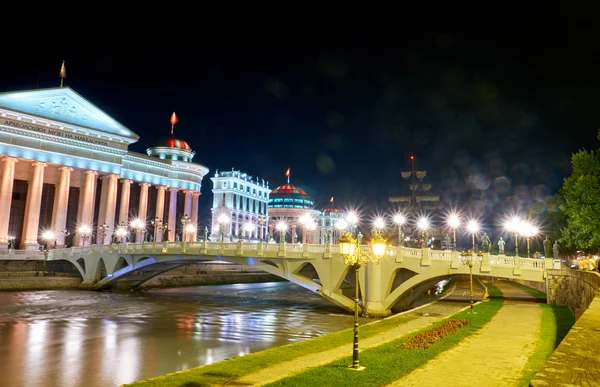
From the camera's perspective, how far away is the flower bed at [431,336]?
19172 mm

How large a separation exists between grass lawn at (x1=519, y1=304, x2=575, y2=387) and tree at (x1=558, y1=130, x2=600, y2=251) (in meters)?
10.3

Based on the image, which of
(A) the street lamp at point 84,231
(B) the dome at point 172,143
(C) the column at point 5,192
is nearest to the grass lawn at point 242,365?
(A) the street lamp at point 84,231

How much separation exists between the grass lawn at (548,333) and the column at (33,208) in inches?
2879

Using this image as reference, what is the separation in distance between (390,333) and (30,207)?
70255mm

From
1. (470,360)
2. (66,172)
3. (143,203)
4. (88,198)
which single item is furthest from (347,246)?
(143,203)

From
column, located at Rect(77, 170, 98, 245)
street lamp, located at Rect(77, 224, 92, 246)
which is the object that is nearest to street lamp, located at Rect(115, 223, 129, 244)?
street lamp, located at Rect(77, 224, 92, 246)

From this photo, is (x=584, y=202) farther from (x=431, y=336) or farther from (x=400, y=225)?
(x=431, y=336)

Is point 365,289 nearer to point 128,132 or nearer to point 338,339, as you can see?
point 338,339

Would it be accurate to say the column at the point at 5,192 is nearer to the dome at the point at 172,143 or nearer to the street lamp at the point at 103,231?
the street lamp at the point at 103,231

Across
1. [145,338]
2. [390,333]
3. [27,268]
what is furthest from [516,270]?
[27,268]

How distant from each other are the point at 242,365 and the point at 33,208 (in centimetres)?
7036

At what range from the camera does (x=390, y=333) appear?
83.4 ft

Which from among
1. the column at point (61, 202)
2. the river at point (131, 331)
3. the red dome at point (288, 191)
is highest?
the red dome at point (288, 191)

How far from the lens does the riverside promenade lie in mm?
13938
